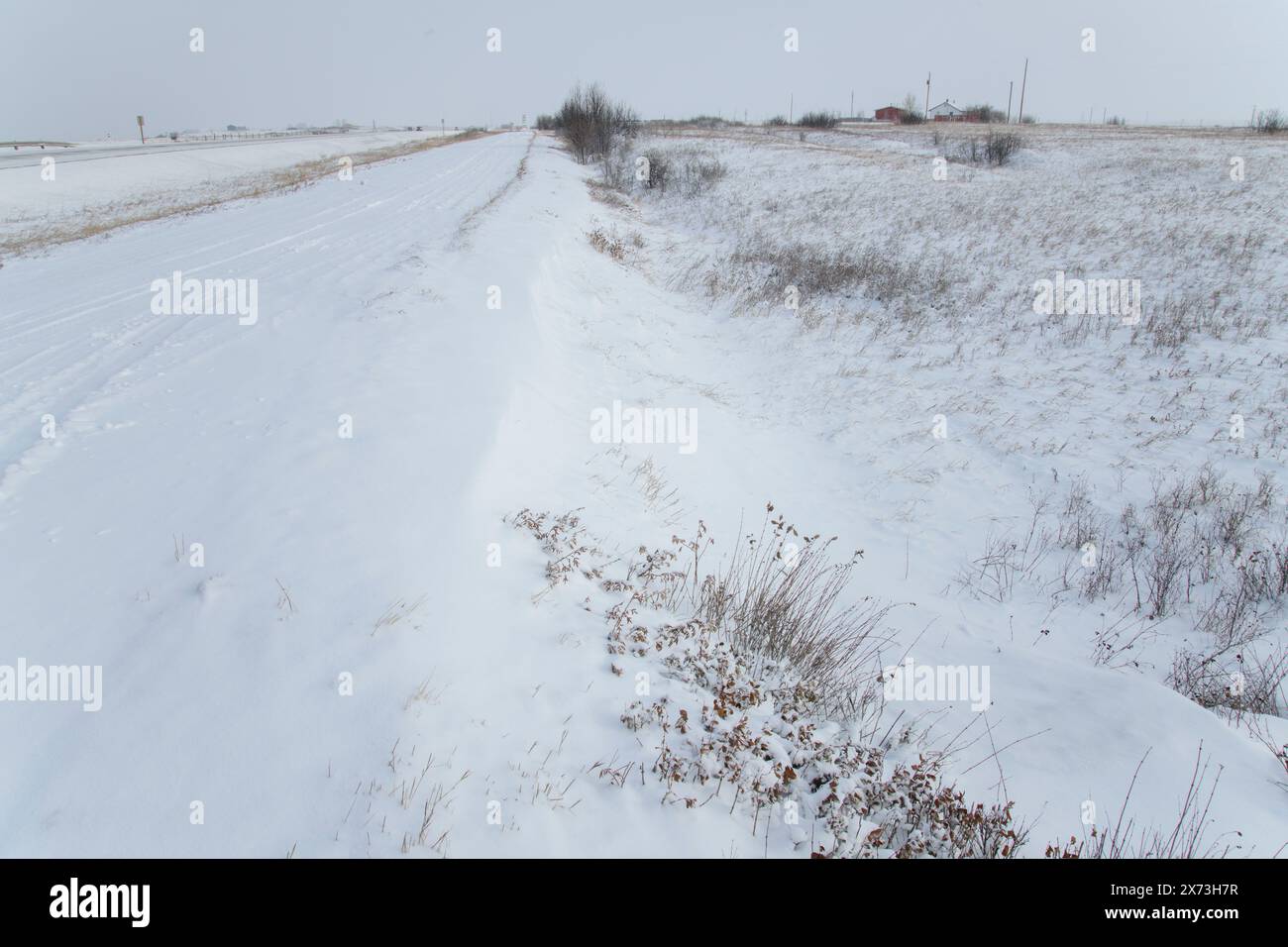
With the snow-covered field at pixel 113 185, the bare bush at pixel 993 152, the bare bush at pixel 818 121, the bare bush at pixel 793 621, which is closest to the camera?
the bare bush at pixel 793 621

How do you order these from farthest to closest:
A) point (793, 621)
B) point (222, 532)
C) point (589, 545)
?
point (589, 545), point (793, 621), point (222, 532)

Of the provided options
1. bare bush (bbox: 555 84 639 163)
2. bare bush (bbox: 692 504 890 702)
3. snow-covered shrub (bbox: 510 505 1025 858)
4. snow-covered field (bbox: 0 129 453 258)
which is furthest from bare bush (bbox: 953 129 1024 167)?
snow-covered shrub (bbox: 510 505 1025 858)

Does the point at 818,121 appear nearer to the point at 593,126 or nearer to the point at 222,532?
the point at 593,126

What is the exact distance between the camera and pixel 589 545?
5.31 meters

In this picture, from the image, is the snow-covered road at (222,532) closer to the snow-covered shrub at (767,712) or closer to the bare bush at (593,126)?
the snow-covered shrub at (767,712)

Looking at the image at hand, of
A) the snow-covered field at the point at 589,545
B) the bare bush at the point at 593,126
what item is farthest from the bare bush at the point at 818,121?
the snow-covered field at the point at 589,545

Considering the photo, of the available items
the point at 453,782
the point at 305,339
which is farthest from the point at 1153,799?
the point at 305,339

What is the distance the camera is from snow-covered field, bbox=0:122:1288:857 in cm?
307

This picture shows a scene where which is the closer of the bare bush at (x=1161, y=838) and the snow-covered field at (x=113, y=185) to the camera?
the bare bush at (x=1161, y=838)

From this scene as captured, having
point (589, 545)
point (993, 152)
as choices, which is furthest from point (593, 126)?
point (589, 545)

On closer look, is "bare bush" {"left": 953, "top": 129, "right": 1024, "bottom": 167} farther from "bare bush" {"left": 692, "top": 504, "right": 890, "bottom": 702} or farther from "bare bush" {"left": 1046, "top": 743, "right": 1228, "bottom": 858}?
"bare bush" {"left": 1046, "top": 743, "right": 1228, "bottom": 858}

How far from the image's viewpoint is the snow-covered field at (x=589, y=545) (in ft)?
10.1

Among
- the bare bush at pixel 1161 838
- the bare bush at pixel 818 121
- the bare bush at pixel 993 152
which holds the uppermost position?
the bare bush at pixel 818 121
